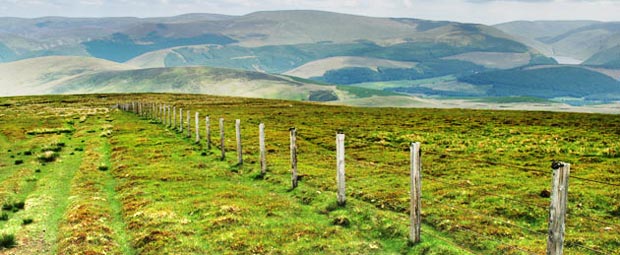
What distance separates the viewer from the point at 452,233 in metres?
18.7

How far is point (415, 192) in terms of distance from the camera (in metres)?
17.0

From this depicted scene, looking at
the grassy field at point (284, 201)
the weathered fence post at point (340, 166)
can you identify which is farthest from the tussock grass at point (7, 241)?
the weathered fence post at point (340, 166)

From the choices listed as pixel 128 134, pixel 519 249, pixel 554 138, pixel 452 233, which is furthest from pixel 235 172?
pixel 554 138

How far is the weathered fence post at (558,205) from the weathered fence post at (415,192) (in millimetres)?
4900

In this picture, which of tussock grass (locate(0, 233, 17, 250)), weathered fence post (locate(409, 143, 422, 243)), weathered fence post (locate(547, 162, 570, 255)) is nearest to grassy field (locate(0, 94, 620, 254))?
tussock grass (locate(0, 233, 17, 250))

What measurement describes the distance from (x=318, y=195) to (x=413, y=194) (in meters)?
8.21

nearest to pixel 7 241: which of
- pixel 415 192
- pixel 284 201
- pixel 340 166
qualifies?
pixel 284 201

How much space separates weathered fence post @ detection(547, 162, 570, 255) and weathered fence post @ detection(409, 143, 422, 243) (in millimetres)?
4900

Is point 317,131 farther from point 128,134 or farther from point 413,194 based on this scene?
point 413,194

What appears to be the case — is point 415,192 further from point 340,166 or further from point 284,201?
point 284,201

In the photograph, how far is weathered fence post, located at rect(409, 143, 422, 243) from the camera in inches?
653

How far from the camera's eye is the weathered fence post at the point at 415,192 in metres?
16.6

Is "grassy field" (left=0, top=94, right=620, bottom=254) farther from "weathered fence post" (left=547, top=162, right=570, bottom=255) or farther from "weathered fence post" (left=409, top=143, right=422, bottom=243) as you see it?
"weathered fence post" (left=547, top=162, right=570, bottom=255)

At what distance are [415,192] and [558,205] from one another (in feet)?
17.9
